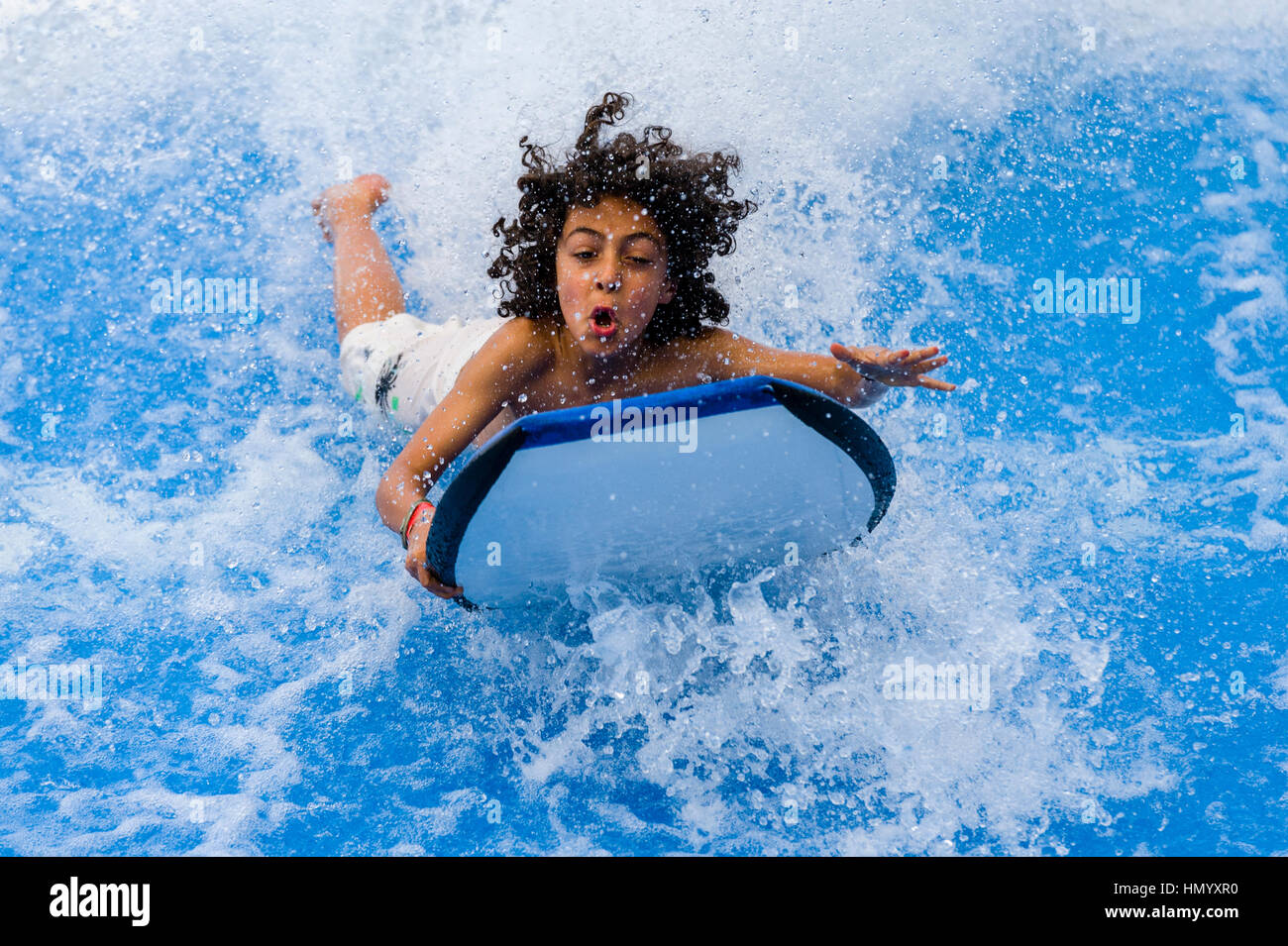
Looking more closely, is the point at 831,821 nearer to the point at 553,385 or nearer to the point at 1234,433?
the point at 553,385

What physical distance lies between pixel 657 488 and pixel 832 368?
1.96ft

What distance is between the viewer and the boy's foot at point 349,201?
12.5ft

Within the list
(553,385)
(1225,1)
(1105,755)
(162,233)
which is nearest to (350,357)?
(553,385)

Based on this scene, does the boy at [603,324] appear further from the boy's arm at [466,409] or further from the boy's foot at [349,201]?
the boy's foot at [349,201]

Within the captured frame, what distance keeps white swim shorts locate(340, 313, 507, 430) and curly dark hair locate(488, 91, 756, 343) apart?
9.3 inches

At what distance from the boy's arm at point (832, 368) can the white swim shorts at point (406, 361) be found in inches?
26.8

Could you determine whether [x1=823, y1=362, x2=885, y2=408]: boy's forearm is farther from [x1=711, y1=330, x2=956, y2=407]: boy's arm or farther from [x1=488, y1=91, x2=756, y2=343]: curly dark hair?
[x1=488, y1=91, x2=756, y2=343]: curly dark hair

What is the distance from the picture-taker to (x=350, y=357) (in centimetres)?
335

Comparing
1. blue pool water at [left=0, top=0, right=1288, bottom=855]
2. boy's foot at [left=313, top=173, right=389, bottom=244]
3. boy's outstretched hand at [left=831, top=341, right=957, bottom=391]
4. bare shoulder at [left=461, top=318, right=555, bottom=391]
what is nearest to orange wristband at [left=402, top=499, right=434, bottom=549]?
bare shoulder at [left=461, top=318, right=555, bottom=391]

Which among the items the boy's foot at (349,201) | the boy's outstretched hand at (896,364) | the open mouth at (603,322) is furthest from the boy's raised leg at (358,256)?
the boy's outstretched hand at (896,364)

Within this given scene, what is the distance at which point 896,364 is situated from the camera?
235cm

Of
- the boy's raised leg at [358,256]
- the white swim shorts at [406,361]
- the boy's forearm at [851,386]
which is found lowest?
the boy's forearm at [851,386]

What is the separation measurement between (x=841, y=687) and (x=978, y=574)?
538mm
